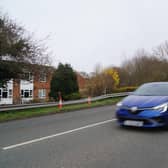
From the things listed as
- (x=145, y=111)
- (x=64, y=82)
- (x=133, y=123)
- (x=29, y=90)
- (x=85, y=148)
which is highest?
(x=64, y=82)

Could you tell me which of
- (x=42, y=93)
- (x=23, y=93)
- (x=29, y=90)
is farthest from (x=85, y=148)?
(x=42, y=93)

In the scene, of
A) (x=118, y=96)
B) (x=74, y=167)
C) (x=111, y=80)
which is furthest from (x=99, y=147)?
(x=111, y=80)

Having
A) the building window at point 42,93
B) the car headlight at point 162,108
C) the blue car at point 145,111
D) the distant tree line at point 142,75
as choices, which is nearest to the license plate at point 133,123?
the blue car at point 145,111

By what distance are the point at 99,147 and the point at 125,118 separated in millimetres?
1963

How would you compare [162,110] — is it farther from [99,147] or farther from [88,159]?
[88,159]

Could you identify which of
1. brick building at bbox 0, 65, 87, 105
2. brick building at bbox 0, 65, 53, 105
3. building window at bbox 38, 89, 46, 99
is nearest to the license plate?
brick building at bbox 0, 65, 87, 105

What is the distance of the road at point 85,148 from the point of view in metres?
4.28

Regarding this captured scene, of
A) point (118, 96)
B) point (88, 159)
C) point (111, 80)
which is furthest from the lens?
point (111, 80)

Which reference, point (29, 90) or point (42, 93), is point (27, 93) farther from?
point (42, 93)

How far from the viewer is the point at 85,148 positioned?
5.23m

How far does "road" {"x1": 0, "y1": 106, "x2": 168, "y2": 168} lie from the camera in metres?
4.28

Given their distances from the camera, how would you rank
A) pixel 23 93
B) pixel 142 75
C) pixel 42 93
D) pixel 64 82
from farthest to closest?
1. pixel 42 93
2. pixel 23 93
3. pixel 64 82
4. pixel 142 75

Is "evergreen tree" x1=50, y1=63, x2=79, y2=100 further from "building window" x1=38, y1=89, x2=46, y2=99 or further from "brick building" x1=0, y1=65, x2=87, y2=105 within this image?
"building window" x1=38, y1=89, x2=46, y2=99

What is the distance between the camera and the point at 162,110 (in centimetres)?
666
